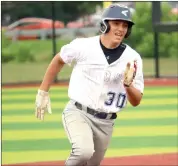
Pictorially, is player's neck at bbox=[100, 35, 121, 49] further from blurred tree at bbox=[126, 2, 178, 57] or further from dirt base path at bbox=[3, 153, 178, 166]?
blurred tree at bbox=[126, 2, 178, 57]

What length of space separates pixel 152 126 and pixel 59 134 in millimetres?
1738

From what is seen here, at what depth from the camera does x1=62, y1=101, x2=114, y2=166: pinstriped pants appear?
5.03 meters

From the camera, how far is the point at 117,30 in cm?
520

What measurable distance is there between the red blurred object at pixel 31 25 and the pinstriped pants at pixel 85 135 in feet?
41.7

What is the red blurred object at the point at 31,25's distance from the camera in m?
18.1

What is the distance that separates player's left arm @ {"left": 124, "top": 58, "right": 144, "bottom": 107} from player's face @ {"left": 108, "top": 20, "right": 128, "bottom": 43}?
0.28 meters

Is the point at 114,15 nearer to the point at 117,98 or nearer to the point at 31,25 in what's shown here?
the point at 117,98

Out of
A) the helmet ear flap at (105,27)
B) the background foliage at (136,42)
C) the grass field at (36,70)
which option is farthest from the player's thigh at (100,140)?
the grass field at (36,70)

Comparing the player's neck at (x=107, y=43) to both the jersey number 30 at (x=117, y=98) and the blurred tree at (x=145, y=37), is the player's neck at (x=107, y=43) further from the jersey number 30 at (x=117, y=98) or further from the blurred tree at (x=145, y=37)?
the blurred tree at (x=145, y=37)

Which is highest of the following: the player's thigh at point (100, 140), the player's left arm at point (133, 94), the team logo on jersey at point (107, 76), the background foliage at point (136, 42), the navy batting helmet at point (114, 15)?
the navy batting helmet at point (114, 15)

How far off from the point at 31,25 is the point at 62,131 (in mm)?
9124

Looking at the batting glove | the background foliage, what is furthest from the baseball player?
the background foliage

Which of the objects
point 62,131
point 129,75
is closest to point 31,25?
point 62,131

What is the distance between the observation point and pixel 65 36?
59.7 ft
